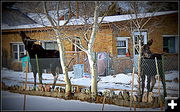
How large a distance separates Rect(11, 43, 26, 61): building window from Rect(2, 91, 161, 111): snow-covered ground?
56 centimetres

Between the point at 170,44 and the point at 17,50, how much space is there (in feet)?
7.05

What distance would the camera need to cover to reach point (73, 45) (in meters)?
3.01

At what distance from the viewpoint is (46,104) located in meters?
3.05

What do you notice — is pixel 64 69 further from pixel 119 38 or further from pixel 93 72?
pixel 119 38

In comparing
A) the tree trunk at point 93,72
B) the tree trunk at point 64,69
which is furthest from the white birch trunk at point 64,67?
the tree trunk at point 93,72

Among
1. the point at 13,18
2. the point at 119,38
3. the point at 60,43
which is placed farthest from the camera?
the point at 13,18

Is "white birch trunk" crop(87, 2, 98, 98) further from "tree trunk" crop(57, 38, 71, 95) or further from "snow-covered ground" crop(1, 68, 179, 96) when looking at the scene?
"tree trunk" crop(57, 38, 71, 95)

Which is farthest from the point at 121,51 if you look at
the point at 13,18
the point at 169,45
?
the point at 13,18

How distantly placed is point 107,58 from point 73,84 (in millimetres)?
608

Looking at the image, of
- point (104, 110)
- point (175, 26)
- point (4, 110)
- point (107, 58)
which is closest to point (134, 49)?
point (107, 58)

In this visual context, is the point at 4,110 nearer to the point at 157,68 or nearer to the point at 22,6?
the point at 22,6

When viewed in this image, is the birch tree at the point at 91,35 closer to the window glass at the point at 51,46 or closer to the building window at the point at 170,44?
the window glass at the point at 51,46

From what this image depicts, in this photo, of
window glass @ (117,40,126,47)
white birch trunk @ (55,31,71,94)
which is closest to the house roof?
white birch trunk @ (55,31,71,94)

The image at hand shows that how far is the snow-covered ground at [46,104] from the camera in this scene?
296cm
